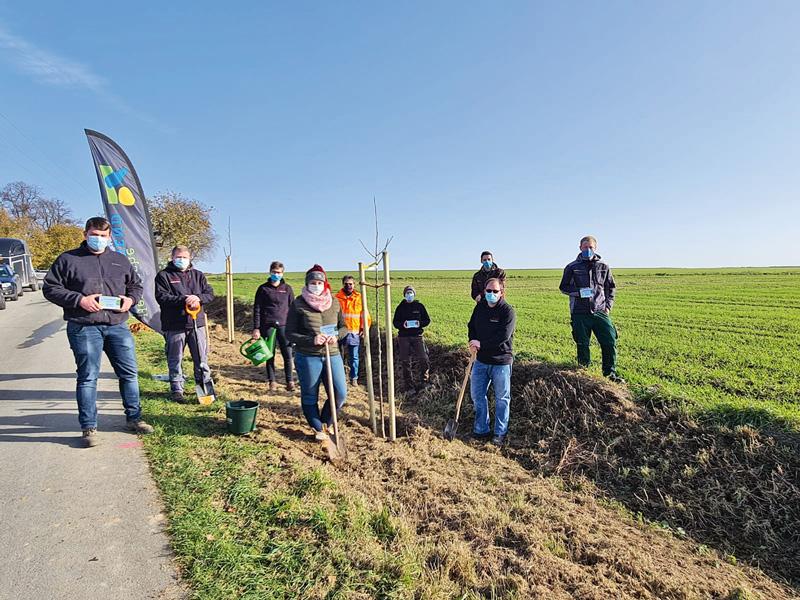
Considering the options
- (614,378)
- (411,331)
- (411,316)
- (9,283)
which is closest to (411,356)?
(411,331)

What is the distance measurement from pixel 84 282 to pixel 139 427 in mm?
1662

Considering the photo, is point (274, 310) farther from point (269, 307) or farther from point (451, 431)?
point (451, 431)

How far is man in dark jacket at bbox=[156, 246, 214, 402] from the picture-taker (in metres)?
5.99

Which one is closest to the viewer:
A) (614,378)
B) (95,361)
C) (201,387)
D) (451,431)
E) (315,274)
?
(95,361)

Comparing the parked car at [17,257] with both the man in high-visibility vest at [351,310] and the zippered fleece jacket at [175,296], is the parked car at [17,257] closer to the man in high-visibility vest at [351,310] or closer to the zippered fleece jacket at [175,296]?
the zippered fleece jacket at [175,296]

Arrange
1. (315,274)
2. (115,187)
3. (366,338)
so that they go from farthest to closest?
(115,187) < (366,338) < (315,274)

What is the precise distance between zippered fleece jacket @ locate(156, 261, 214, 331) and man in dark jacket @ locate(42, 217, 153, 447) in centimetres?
102

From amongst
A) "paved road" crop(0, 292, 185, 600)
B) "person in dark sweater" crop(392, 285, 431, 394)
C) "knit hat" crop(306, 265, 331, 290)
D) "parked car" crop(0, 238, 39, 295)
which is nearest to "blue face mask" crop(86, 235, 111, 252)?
"paved road" crop(0, 292, 185, 600)

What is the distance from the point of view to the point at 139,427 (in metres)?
4.82

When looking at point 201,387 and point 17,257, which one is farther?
point 17,257

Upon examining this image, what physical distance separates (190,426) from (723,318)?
15.8 metres

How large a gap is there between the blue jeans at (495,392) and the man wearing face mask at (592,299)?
171cm

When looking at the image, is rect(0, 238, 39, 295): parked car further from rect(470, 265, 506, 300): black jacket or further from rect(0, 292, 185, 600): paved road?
rect(470, 265, 506, 300): black jacket

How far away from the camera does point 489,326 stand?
567 centimetres
